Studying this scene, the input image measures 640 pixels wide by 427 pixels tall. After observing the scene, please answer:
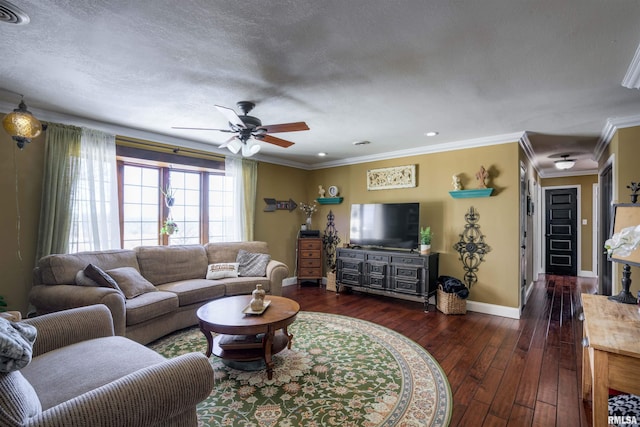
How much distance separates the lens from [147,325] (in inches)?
115

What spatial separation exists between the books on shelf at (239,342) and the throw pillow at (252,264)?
1348 millimetres

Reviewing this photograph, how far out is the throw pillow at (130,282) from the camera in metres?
3.01

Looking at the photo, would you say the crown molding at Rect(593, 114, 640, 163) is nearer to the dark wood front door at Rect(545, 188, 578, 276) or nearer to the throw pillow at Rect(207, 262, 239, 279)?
the dark wood front door at Rect(545, 188, 578, 276)

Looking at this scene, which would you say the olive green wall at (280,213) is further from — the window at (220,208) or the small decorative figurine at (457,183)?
the small decorative figurine at (457,183)

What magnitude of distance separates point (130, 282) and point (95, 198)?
1191 millimetres

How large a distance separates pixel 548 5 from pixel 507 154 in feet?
9.03

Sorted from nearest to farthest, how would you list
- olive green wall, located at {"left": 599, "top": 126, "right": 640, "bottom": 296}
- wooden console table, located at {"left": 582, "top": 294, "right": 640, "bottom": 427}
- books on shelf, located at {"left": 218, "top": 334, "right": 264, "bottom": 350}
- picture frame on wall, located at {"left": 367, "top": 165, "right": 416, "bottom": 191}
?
wooden console table, located at {"left": 582, "top": 294, "right": 640, "bottom": 427} → books on shelf, located at {"left": 218, "top": 334, "right": 264, "bottom": 350} → olive green wall, located at {"left": 599, "top": 126, "right": 640, "bottom": 296} → picture frame on wall, located at {"left": 367, "top": 165, "right": 416, "bottom": 191}

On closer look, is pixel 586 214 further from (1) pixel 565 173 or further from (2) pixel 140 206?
(2) pixel 140 206

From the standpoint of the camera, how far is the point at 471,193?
4.13 metres

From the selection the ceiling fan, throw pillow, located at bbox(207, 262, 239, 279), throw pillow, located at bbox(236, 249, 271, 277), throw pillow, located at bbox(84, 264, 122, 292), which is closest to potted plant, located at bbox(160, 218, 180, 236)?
throw pillow, located at bbox(207, 262, 239, 279)

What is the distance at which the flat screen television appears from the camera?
451 cm

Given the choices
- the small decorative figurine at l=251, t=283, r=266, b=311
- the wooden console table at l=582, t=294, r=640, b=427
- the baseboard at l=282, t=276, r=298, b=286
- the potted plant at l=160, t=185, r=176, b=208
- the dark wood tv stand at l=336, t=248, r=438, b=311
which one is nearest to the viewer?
the wooden console table at l=582, t=294, r=640, b=427

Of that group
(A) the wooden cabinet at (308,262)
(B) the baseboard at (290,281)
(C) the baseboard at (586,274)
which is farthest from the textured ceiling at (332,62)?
(C) the baseboard at (586,274)

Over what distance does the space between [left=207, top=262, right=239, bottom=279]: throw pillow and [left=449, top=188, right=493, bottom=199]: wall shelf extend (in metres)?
3.28
